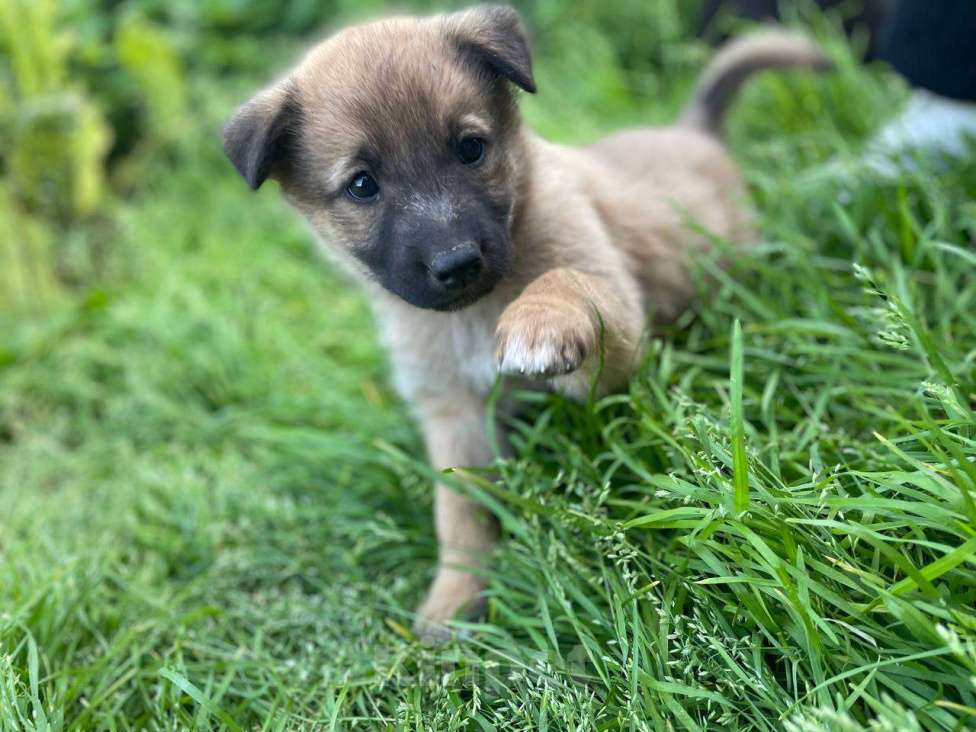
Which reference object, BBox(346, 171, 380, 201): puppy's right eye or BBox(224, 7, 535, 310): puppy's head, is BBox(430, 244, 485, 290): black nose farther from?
BBox(346, 171, 380, 201): puppy's right eye

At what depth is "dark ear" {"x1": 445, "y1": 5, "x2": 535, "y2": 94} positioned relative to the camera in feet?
8.75

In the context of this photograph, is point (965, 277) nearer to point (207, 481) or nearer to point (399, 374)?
point (399, 374)

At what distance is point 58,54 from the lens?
5004 mm

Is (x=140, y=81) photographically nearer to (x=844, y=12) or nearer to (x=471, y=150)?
(x=471, y=150)

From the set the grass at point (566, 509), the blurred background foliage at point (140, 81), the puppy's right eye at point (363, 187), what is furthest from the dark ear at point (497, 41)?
the blurred background foliage at point (140, 81)

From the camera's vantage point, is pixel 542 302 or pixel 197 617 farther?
pixel 197 617

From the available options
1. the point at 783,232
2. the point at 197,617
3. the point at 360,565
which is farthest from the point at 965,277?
the point at 197,617

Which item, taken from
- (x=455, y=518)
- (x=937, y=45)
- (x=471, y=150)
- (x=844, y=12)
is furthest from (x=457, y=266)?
(x=844, y=12)

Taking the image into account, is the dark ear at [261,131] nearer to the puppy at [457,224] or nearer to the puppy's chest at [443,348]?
the puppy at [457,224]

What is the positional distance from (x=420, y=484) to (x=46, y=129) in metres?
3.14

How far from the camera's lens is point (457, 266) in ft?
7.89

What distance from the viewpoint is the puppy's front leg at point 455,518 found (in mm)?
2838

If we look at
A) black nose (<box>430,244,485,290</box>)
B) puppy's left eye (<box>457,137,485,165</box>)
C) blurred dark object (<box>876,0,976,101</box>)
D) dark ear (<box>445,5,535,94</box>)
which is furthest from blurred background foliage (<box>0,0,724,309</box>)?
black nose (<box>430,244,485,290</box>)

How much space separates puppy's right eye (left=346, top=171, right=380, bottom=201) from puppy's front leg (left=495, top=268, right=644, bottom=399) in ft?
1.84
